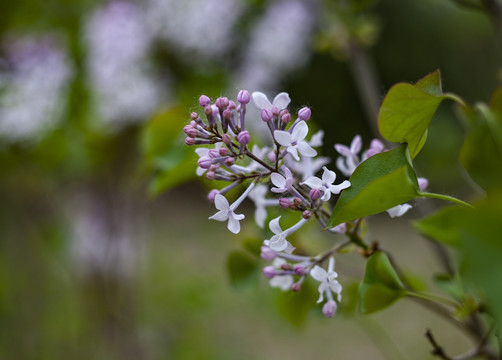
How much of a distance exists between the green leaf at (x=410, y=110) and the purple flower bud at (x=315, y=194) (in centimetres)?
4

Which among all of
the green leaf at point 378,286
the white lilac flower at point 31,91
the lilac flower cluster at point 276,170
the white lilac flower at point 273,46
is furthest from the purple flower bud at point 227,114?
the white lilac flower at point 273,46

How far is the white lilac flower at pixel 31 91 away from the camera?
2.59 ft

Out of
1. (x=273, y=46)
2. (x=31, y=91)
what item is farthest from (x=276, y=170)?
(x=273, y=46)

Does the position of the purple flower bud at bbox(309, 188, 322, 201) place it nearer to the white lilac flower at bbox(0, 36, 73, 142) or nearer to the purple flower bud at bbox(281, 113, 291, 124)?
the purple flower bud at bbox(281, 113, 291, 124)

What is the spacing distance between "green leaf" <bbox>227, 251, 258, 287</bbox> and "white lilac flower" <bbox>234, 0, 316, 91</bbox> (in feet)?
2.14

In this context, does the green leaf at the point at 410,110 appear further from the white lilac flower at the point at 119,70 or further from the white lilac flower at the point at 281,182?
the white lilac flower at the point at 119,70

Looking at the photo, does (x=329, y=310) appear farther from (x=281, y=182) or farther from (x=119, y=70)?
(x=119, y=70)

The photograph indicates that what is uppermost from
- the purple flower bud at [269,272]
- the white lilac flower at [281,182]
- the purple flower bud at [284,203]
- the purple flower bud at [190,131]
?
the purple flower bud at [190,131]

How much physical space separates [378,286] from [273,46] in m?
0.83

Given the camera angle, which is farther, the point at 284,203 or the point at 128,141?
the point at 128,141

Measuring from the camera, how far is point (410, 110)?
0.24m

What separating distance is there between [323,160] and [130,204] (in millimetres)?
977

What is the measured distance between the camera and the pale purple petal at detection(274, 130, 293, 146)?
0.24 meters

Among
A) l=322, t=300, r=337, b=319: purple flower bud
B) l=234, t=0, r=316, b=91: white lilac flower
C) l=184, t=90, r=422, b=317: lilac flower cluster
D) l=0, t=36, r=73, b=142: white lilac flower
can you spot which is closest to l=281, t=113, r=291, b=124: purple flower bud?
l=184, t=90, r=422, b=317: lilac flower cluster
